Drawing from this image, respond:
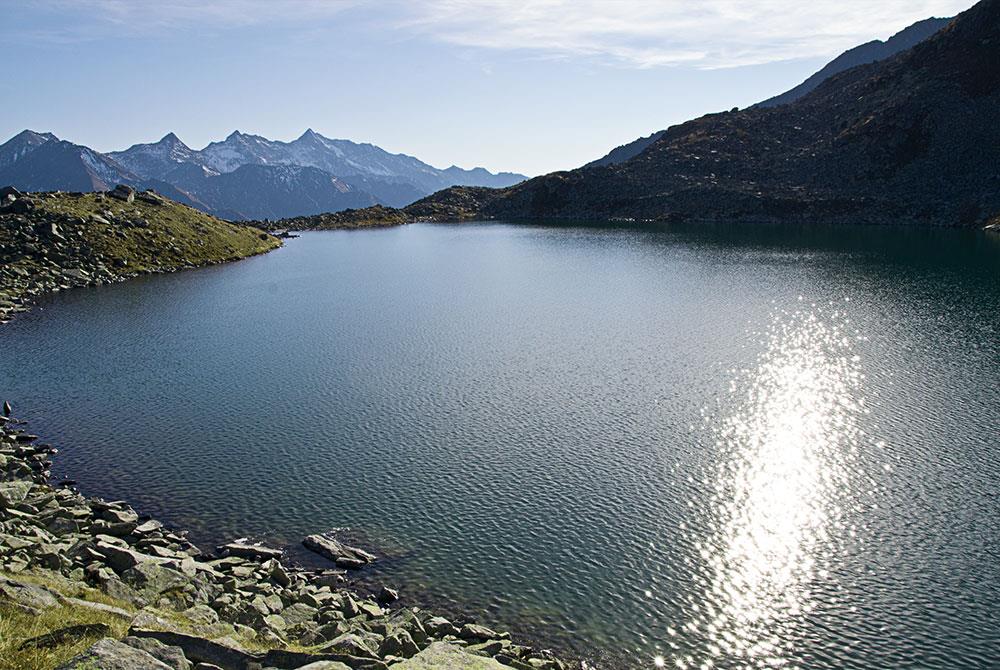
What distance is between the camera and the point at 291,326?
282 feet

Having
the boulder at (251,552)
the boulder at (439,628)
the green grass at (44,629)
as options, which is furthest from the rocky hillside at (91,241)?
the boulder at (439,628)

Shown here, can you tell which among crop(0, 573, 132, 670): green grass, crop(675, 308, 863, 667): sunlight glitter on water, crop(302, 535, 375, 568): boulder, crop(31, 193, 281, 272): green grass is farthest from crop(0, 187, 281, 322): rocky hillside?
crop(675, 308, 863, 667): sunlight glitter on water

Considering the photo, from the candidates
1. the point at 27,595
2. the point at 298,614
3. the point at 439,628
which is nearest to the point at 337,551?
the point at 298,614

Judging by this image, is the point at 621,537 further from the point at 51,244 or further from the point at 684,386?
the point at 51,244

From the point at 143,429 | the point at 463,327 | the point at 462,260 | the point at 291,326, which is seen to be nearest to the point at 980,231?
the point at 462,260

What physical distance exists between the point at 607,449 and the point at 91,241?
393ft

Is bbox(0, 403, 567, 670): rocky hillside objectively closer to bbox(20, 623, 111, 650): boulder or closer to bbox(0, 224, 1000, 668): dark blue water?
bbox(20, 623, 111, 650): boulder

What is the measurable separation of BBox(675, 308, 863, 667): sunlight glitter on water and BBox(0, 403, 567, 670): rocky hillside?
26.8ft

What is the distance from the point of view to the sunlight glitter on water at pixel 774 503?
27094mm

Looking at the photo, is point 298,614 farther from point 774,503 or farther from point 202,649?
point 774,503

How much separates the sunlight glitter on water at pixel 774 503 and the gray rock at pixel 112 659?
728 inches

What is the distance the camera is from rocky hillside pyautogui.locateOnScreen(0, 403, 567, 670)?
60.7ft

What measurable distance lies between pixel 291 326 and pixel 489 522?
58511 mm

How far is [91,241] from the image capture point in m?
125
